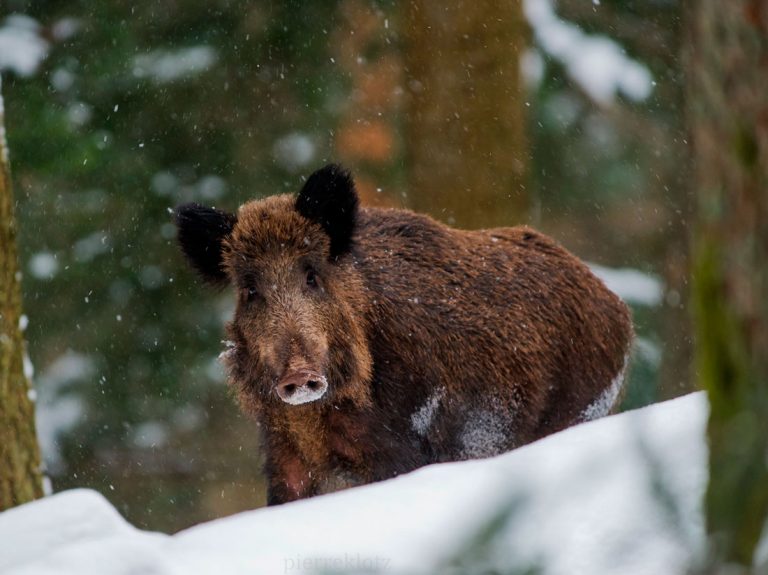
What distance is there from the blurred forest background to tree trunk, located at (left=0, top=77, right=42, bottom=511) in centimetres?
489

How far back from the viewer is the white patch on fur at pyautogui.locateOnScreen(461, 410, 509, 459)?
6.38 meters

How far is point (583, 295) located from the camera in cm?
707

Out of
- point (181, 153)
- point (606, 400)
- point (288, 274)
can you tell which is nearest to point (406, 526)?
point (288, 274)

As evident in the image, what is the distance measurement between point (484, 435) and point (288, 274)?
1.42 meters

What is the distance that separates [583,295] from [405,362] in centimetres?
136

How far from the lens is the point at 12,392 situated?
593cm

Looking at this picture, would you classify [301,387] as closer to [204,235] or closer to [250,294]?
[250,294]

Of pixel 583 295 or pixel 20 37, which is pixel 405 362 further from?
pixel 20 37

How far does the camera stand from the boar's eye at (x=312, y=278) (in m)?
6.01

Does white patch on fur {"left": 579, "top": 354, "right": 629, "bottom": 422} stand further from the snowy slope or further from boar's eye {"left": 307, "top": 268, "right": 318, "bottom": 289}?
the snowy slope

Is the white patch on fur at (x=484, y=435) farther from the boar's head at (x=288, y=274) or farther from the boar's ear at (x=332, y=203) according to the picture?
the boar's ear at (x=332, y=203)

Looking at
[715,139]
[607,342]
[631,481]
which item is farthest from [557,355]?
[715,139]

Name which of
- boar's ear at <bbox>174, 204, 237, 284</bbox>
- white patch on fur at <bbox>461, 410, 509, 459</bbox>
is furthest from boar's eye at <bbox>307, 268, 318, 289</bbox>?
white patch on fur at <bbox>461, 410, 509, 459</bbox>

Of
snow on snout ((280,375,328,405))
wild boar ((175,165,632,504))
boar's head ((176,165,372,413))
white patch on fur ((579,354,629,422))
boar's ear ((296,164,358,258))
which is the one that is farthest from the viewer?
white patch on fur ((579,354,629,422))
